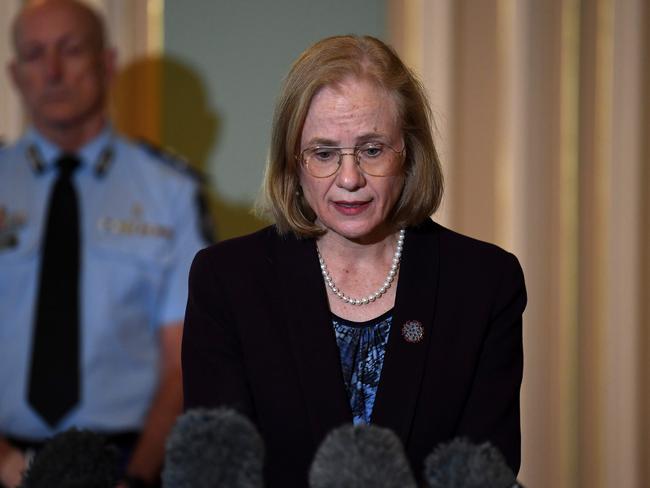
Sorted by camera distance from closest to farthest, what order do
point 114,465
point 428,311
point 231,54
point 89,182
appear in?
point 114,465
point 428,311
point 89,182
point 231,54

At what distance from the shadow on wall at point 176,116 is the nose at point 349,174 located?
1.28m

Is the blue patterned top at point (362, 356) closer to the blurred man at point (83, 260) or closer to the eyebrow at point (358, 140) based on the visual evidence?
the eyebrow at point (358, 140)

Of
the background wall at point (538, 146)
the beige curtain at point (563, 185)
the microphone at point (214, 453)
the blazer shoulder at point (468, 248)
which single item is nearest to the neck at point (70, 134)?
the background wall at point (538, 146)

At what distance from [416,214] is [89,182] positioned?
113 centimetres

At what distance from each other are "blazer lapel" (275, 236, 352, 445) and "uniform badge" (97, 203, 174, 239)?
→ 3.11 feet

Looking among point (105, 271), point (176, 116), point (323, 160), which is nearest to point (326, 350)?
point (323, 160)

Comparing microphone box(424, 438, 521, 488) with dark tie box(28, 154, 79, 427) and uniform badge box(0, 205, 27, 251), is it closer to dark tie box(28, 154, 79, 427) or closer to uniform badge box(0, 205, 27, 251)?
dark tie box(28, 154, 79, 427)

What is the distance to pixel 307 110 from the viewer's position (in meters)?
1.41

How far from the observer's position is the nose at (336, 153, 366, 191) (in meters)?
1.37

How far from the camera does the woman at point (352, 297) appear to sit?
134cm

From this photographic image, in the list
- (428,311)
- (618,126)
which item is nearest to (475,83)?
(618,126)

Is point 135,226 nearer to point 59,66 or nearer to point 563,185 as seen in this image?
point 59,66

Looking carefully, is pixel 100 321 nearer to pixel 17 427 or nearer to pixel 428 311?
pixel 17 427

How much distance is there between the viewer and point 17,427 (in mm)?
2207
